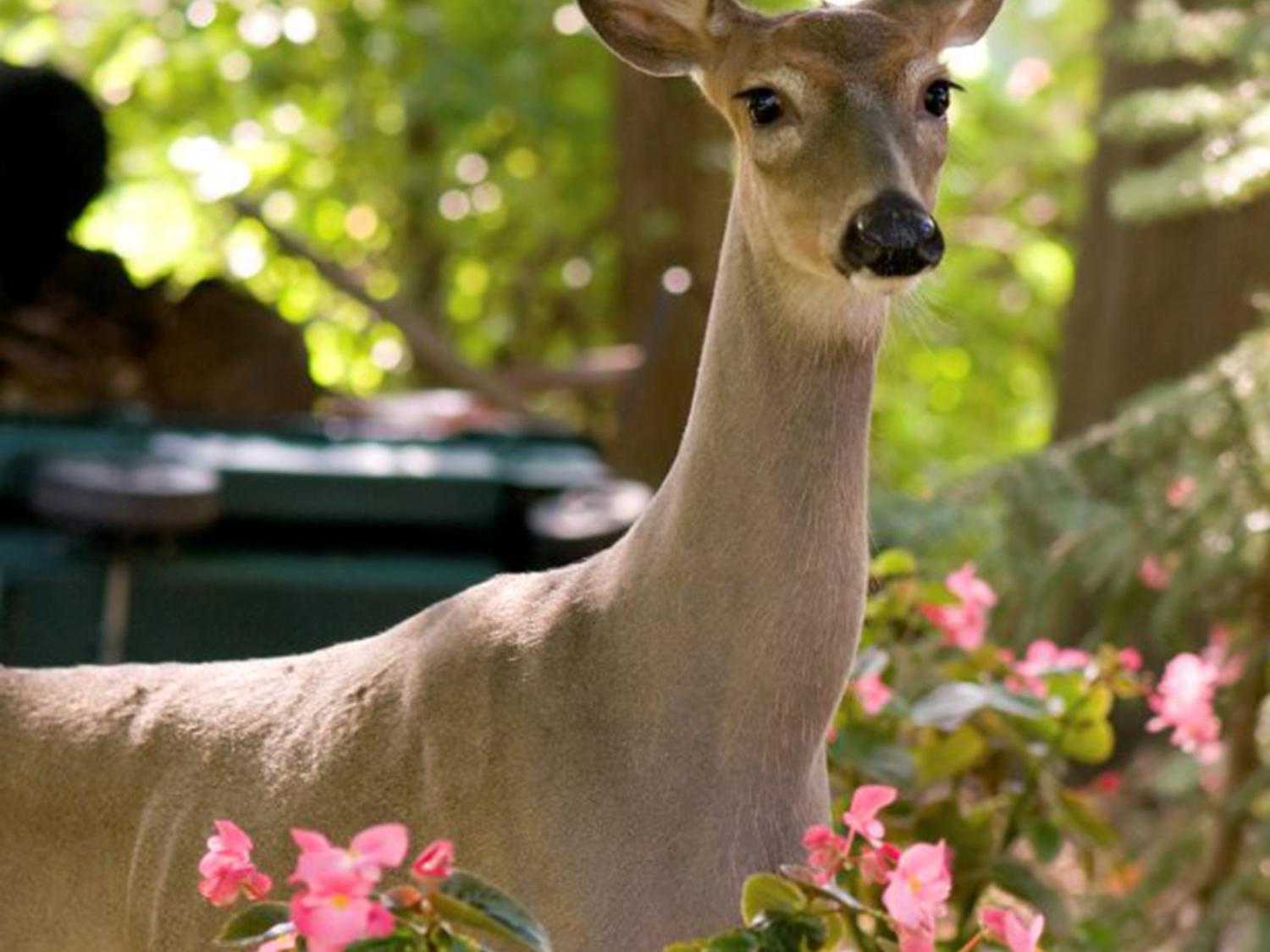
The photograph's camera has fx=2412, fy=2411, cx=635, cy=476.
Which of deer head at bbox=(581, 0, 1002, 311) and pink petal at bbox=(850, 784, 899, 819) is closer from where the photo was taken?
pink petal at bbox=(850, 784, 899, 819)

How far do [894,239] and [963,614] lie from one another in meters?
1.44

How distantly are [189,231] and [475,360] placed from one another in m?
1.41

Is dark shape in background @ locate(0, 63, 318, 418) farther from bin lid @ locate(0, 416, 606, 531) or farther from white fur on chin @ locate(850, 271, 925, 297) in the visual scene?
white fur on chin @ locate(850, 271, 925, 297)

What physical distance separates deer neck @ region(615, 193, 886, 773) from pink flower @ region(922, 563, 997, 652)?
3.45 ft

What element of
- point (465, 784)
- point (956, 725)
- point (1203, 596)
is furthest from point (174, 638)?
point (465, 784)

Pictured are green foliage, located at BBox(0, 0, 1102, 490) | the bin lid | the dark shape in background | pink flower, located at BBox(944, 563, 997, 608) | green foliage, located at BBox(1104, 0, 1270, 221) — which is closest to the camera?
pink flower, located at BBox(944, 563, 997, 608)

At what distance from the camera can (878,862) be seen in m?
2.38

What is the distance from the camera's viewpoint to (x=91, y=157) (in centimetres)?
714

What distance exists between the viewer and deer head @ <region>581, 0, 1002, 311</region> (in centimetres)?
249

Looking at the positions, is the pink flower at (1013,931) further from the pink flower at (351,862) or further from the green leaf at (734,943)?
the pink flower at (351,862)

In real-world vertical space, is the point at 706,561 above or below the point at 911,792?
above

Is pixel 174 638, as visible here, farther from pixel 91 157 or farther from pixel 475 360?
pixel 475 360

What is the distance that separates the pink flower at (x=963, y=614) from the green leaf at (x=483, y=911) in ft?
5.96

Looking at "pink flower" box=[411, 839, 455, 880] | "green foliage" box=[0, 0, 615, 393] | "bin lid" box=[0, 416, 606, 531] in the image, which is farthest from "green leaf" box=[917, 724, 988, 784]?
"green foliage" box=[0, 0, 615, 393]
